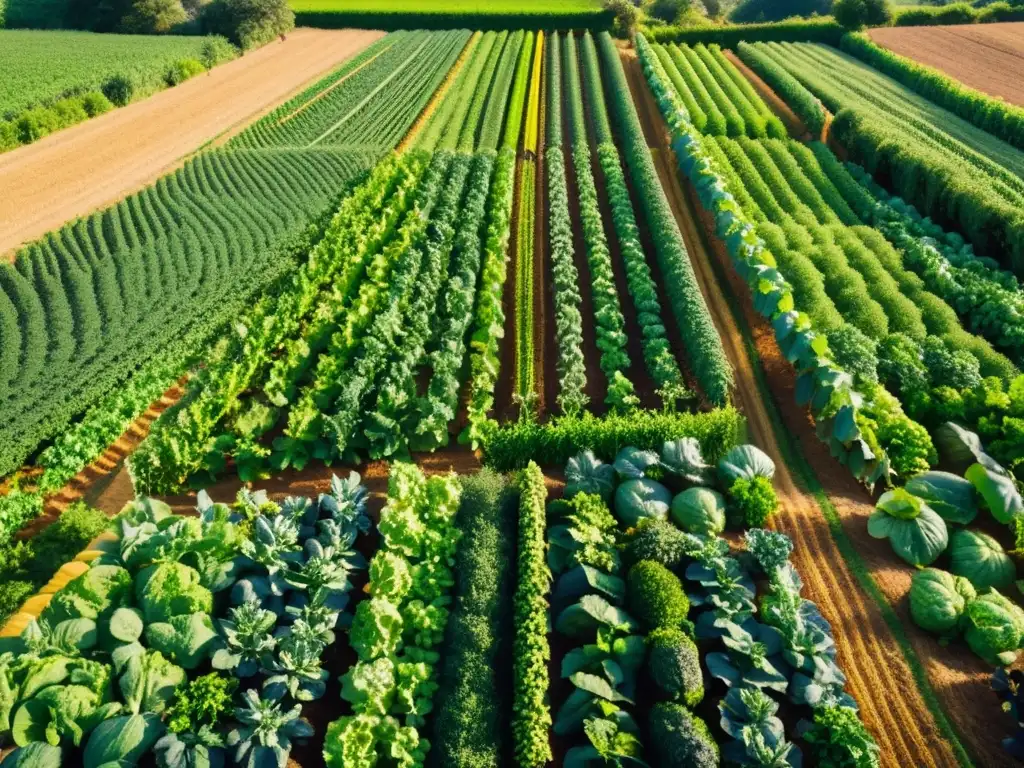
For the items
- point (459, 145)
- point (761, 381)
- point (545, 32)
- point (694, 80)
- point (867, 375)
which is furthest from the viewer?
point (545, 32)

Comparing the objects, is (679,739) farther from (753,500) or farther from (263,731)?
(263,731)

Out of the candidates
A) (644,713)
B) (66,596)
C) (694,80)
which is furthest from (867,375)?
(694,80)

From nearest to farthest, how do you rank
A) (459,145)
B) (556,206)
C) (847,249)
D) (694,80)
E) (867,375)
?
(867,375)
(847,249)
(556,206)
(459,145)
(694,80)

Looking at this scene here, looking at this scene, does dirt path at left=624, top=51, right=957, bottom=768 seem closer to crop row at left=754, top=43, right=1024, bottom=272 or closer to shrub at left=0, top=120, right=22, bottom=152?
crop row at left=754, top=43, right=1024, bottom=272

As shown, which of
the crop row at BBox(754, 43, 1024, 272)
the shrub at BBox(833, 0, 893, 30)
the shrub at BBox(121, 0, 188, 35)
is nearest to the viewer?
the crop row at BBox(754, 43, 1024, 272)

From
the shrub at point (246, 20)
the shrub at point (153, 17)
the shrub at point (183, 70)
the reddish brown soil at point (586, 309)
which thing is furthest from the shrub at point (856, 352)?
the shrub at point (153, 17)

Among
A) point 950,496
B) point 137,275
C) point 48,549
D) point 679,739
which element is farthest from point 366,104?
point 679,739

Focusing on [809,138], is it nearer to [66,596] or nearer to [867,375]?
[867,375]

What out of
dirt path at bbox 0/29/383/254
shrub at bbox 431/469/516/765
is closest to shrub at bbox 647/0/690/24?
dirt path at bbox 0/29/383/254
